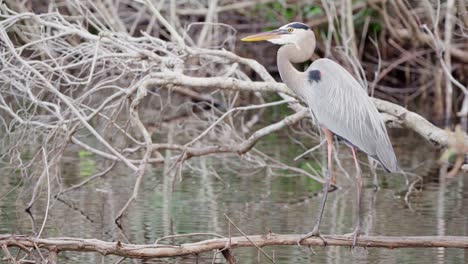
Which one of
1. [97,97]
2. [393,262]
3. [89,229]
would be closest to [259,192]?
[89,229]

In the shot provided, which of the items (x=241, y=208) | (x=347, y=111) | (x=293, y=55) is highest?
(x=293, y=55)

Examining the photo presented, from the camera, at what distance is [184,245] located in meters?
5.22

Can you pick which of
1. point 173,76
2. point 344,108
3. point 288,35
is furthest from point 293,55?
point 173,76

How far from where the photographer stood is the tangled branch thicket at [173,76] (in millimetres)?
7703

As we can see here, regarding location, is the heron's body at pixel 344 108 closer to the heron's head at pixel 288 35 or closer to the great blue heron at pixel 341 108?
the great blue heron at pixel 341 108

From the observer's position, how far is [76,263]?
622cm

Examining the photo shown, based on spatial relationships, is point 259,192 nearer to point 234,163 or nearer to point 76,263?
point 234,163

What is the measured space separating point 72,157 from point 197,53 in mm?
3271

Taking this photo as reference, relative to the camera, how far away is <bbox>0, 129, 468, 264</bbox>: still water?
22.2ft

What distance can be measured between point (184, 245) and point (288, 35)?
6.46ft

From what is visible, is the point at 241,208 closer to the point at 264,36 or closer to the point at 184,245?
the point at 264,36

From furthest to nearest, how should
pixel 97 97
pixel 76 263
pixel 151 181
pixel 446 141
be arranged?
pixel 97 97, pixel 151 181, pixel 446 141, pixel 76 263

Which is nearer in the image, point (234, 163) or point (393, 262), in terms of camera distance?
point (393, 262)

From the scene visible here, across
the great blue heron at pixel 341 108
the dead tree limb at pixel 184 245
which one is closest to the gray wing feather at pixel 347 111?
the great blue heron at pixel 341 108
